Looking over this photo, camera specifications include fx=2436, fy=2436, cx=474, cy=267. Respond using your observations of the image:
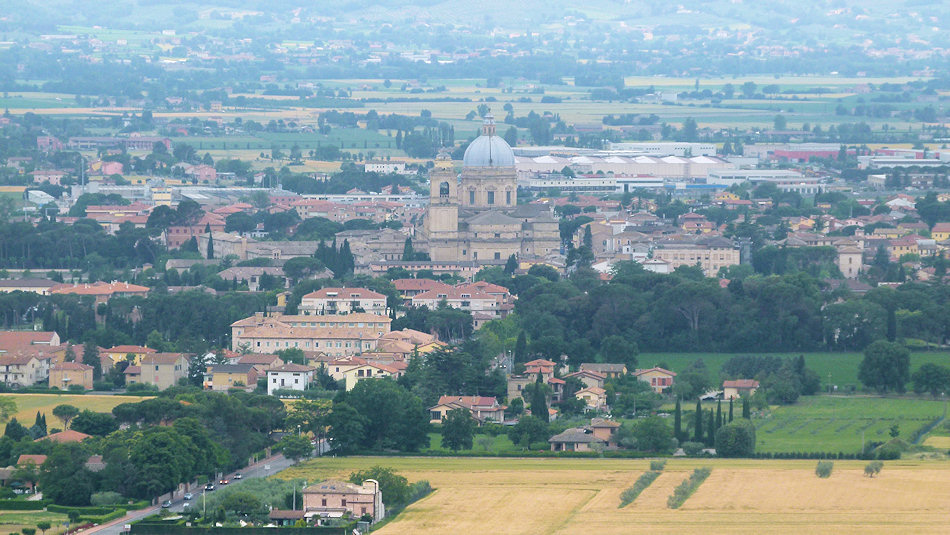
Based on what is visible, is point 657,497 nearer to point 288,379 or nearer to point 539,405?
point 539,405

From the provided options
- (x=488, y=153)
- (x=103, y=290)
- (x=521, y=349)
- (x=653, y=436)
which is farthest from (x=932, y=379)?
(x=488, y=153)

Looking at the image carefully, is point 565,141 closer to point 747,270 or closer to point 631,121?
point 631,121

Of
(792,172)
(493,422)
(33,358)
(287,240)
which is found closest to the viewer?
(493,422)

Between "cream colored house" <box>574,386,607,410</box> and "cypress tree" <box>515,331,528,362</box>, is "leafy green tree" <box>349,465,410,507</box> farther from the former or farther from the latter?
"cypress tree" <box>515,331,528,362</box>

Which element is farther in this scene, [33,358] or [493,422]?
[33,358]

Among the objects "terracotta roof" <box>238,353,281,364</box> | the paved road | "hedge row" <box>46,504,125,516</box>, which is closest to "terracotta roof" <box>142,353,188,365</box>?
"terracotta roof" <box>238,353,281,364</box>

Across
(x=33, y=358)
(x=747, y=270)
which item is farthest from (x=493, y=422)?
(x=747, y=270)

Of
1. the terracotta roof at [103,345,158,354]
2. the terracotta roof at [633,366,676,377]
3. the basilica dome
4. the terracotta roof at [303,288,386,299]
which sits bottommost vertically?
the terracotta roof at [633,366,676,377]
